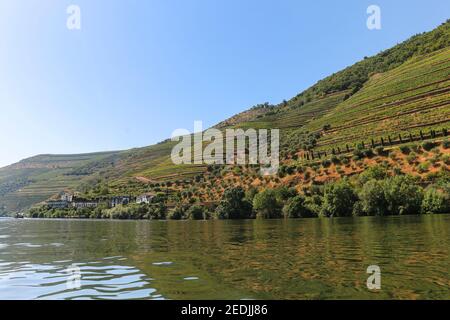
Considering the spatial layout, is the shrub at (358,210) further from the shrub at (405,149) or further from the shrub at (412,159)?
the shrub at (405,149)

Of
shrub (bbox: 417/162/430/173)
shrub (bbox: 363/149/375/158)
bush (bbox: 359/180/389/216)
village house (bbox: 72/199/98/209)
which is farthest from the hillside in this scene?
bush (bbox: 359/180/389/216)

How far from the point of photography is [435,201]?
75812 millimetres

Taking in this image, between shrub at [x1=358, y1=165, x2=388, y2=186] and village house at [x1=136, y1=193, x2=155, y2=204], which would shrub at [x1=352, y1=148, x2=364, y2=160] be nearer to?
shrub at [x1=358, y1=165, x2=388, y2=186]

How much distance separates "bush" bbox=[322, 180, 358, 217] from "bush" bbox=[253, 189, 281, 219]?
1395 cm

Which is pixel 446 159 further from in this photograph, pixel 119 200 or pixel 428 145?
pixel 119 200

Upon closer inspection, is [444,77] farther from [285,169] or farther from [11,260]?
[11,260]

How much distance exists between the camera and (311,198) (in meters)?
95.6

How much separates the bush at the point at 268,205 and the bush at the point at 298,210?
4571 mm

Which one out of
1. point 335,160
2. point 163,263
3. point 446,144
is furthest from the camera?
point 335,160

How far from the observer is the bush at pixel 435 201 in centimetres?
7506

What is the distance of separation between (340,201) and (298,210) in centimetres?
1001

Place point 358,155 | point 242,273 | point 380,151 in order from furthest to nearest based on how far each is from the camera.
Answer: point 358,155
point 380,151
point 242,273

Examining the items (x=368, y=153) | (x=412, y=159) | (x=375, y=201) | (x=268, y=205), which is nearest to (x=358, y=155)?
(x=368, y=153)

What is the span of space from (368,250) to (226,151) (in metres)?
152
